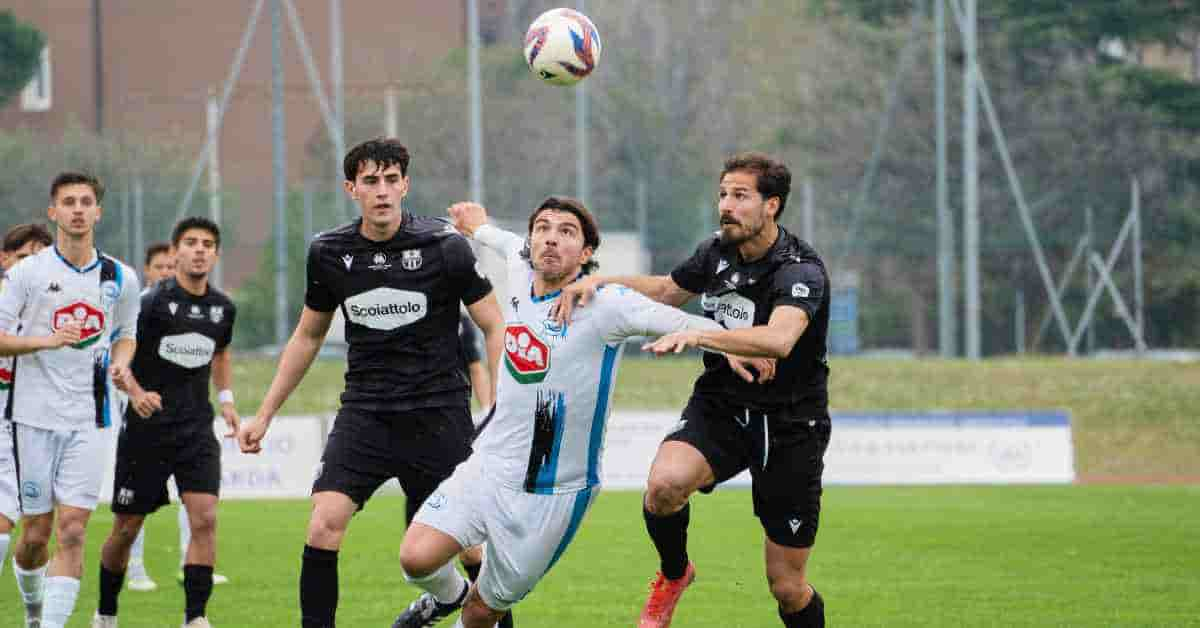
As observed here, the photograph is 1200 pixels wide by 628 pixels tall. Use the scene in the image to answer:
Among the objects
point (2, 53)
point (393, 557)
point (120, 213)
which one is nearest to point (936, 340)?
point (120, 213)

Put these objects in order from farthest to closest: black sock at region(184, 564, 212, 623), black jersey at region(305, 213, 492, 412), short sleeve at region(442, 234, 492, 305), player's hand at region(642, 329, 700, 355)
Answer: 1. black sock at region(184, 564, 212, 623)
2. short sleeve at region(442, 234, 492, 305)
3. black jersey at region(305, 213, 492, 412)
4. player's hand at region(642, 329, 700, 355)

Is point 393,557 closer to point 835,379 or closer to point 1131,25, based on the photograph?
point 835,379

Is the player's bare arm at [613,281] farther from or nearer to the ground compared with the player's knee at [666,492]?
farther from the ground

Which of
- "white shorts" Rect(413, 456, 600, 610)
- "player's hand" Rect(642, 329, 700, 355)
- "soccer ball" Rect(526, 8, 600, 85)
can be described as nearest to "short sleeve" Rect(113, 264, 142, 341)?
"soccer ball" Rect(526, 8, 600, 85)

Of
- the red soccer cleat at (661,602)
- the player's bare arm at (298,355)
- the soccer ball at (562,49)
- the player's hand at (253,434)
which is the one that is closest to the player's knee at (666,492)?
the red soccer cleat at (661,602)

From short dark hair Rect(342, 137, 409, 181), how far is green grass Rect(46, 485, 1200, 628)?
3653mm

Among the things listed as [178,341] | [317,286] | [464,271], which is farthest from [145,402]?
[464,271]

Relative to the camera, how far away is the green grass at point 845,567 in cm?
1091

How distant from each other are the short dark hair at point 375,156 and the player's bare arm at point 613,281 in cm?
120

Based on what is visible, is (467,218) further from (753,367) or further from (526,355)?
(753,367)

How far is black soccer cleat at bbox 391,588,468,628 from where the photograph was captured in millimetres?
8086

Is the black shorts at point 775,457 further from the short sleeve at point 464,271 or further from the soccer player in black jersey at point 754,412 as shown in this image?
the short sleeve at point 464,271

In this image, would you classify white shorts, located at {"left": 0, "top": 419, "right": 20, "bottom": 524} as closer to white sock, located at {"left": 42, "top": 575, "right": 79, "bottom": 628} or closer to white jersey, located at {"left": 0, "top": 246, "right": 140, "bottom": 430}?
white jersey, located at {"left": 0, "top": 246, "right": 140, "bottom": 430}

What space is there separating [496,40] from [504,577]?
46.3 m
